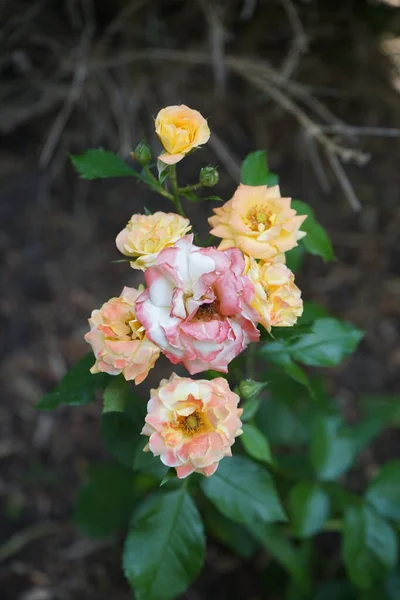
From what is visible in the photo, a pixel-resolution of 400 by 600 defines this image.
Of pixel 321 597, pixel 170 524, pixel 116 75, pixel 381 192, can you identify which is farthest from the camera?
pixel 381 192

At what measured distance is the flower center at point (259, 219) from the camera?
2.90ft

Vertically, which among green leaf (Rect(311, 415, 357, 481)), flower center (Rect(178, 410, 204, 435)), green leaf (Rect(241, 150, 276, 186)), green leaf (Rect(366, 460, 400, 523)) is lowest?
green leaf (Rect(366, 460, 400, 523))

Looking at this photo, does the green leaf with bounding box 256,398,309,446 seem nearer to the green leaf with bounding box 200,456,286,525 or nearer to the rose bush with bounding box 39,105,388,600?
the rose bush with bounding box 39,105,388,600

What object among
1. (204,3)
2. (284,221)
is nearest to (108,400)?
(284,221)

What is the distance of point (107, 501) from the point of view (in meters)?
1.56

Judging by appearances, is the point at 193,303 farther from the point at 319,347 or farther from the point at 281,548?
the point at 281,548

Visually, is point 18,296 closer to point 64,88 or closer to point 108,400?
point 64,88

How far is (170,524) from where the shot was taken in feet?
3.61

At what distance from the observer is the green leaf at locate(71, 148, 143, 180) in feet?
3.28

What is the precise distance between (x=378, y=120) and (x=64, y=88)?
103 centimetres

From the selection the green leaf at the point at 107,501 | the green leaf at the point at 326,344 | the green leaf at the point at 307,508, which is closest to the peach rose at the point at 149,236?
the green leaf at the point at 326,344

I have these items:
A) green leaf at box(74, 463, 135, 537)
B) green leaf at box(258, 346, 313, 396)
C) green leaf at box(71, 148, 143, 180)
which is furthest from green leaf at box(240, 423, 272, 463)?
green leaf at box(74, 463, 135, 537)

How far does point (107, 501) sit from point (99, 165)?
35.2 inches

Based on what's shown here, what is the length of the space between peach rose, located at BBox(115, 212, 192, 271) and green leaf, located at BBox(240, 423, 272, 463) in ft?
1.23
